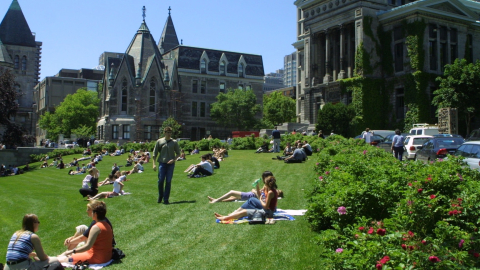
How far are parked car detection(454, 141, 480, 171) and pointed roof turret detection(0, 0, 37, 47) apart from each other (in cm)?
9659

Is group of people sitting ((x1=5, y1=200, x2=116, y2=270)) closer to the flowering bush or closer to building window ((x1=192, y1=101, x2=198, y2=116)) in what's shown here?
the flowering bush

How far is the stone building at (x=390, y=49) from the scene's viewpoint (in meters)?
50.1

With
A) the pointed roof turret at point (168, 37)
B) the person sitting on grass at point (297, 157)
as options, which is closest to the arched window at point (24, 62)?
the pointed roof turret at point (168, 37)

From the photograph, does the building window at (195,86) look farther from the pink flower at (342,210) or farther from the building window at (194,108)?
the pink flower at (342,210)

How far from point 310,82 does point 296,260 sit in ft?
181

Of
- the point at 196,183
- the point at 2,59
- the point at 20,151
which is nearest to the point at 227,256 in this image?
the point at 196,183

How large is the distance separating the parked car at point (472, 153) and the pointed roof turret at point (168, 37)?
81.9 m

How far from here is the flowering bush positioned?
519 centimetres

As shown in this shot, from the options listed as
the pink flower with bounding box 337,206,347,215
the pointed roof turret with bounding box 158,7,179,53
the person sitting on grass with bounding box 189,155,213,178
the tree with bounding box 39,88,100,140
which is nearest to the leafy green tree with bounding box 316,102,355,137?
the person sitting on grass with bounding box 189,155,213,178

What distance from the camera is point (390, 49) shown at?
53.3 meters

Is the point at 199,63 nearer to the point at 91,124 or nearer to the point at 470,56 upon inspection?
the point at 91,124

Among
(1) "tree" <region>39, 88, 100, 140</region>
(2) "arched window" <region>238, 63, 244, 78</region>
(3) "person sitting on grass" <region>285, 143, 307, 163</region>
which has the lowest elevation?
(3) "person sitting on grass" <region>285, 143, 307, 163</region>

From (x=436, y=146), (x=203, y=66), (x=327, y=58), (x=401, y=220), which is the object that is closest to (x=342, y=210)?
(x=401, y=220)

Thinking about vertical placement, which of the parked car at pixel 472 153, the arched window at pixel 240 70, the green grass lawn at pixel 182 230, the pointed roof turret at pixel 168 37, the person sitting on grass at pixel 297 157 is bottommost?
the green grass lawn at pixel 182 230
